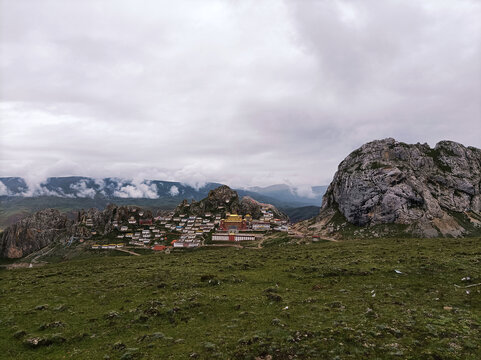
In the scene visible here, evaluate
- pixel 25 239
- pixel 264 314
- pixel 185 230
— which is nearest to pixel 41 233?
pixel 25 239

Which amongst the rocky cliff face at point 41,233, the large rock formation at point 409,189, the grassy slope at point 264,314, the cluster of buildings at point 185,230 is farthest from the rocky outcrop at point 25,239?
the large rock formation at point 409,189

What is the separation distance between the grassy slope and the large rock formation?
329ft

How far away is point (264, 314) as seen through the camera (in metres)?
22.6

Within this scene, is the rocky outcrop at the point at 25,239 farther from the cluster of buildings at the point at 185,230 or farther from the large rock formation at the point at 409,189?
the large rock formation at the point at 409,189

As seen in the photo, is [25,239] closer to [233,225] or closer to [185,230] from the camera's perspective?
[185,230]

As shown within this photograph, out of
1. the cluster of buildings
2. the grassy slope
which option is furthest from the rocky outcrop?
the grassy slope

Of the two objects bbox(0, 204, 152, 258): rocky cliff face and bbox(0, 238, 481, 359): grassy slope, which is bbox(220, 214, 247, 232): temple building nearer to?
bbox(0, 204, 152, 258): rocky cliff face

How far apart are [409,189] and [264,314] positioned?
13731 cm

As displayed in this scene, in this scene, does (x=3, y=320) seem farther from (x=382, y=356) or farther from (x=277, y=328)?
(x=382, y=356)

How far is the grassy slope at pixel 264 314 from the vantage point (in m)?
15.8

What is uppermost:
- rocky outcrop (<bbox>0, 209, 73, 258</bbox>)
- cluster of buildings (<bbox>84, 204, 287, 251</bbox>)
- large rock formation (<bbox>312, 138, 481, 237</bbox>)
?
large rock formation (<bbox>312, 138, 481, 237</bbox>)

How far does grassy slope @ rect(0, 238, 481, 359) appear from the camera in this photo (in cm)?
1580

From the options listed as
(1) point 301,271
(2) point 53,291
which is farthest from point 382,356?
(2) point 53,291

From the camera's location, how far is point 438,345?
1478 centimetres
